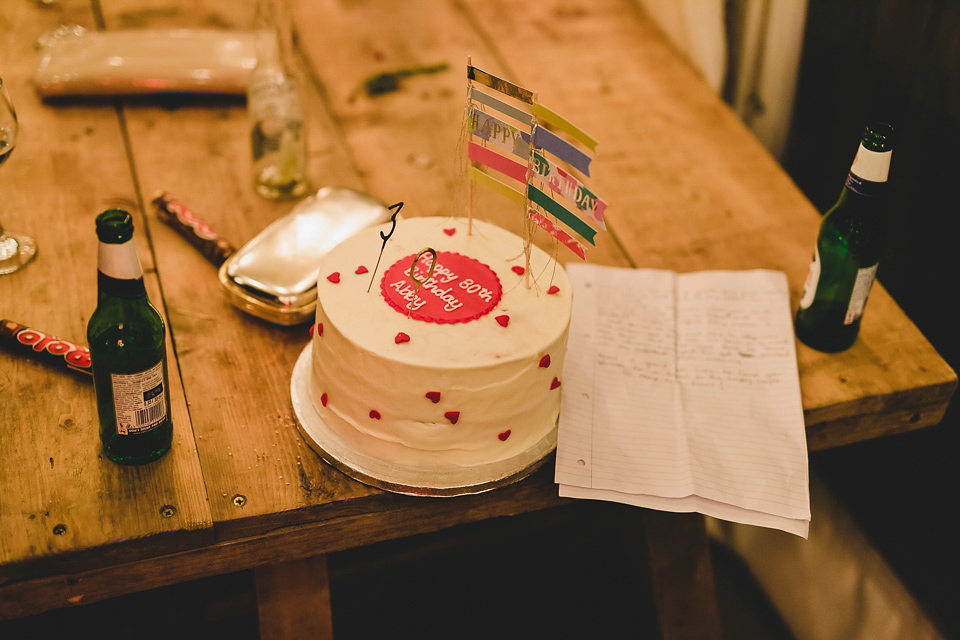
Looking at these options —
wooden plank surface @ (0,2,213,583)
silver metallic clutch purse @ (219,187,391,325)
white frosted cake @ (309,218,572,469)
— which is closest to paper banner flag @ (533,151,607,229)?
white frosted cake @ (309,218,572,469)

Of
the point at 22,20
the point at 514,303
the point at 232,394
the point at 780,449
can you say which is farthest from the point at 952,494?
the point at 22,20

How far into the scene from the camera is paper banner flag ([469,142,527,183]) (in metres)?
0.94

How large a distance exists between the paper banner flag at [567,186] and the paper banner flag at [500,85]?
0.21 feet

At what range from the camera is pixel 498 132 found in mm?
927

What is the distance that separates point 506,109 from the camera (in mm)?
897

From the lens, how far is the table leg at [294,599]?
1038 millimetres

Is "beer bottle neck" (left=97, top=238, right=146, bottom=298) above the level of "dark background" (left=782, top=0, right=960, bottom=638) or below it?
above

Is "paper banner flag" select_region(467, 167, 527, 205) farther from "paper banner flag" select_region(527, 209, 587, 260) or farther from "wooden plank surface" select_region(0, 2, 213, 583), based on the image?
"wooden plank surface" select_region(0, 2, 213, 583)

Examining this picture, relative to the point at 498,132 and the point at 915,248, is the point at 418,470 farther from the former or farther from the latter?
the point at 915,248

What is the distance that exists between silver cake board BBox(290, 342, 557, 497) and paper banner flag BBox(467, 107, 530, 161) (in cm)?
33

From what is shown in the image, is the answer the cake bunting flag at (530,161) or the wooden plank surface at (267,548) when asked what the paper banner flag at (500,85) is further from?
the wooden plank surface at (267,548)

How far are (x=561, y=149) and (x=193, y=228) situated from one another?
24.8 inches

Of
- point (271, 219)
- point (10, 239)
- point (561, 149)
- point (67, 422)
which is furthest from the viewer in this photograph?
point (271, 219)

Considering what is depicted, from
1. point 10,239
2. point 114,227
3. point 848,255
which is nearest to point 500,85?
point 114,227
